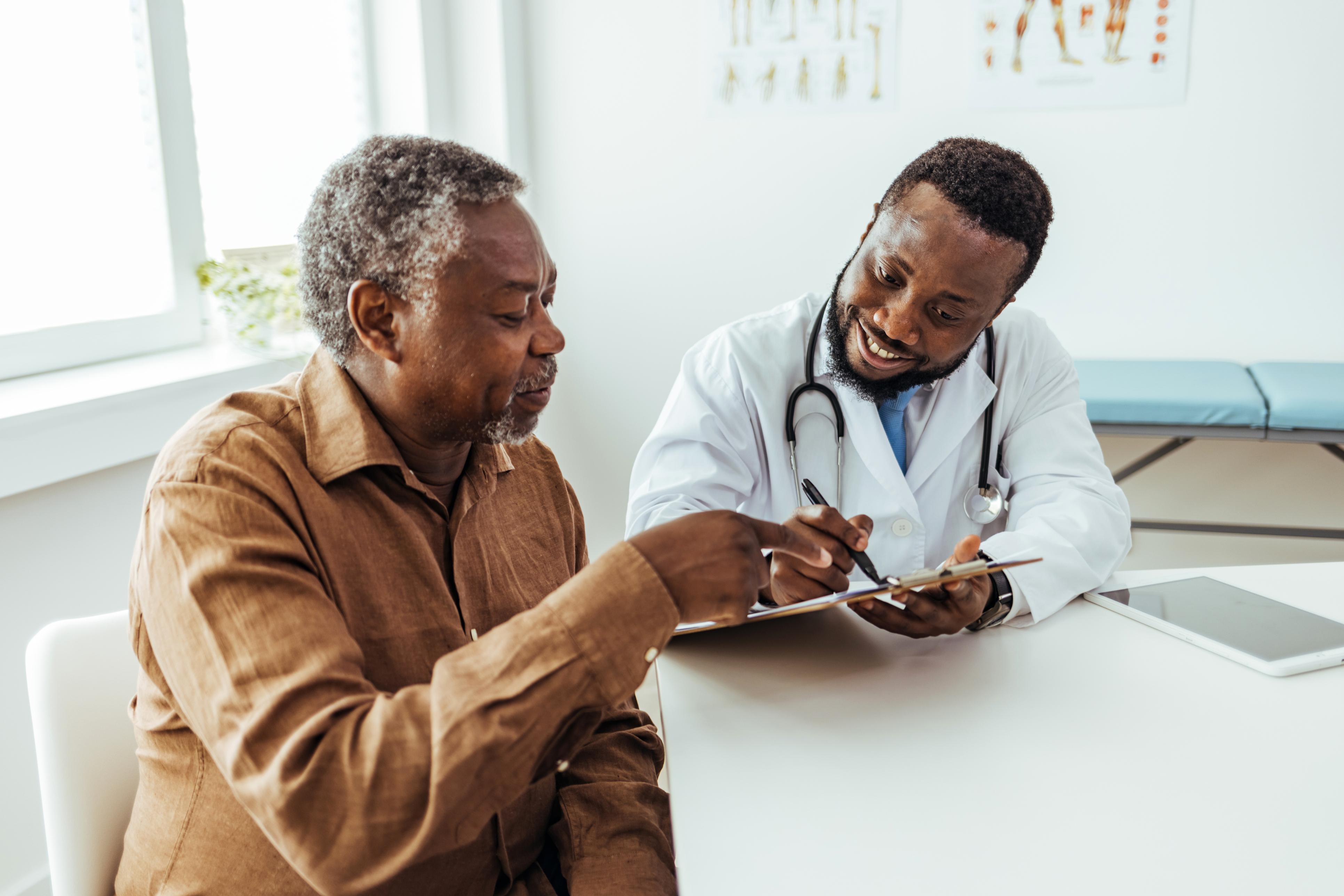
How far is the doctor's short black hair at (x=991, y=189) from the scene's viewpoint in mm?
1487

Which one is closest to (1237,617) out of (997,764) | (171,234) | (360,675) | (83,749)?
(997,764)

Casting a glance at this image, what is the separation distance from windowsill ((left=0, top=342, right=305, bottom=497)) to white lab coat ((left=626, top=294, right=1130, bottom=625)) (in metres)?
0.73

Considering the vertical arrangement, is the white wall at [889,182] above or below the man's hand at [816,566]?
above

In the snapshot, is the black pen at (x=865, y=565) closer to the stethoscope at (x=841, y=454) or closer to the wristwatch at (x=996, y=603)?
the wristwatch at (x=996, y=603)

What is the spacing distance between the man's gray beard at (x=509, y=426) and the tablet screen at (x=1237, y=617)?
0.83 m

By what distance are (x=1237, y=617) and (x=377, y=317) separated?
1113mm

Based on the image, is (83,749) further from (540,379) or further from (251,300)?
(251,300)

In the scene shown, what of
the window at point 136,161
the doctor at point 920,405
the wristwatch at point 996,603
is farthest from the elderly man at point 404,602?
the window at point 136,161

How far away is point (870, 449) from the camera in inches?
63.3

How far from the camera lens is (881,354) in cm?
157

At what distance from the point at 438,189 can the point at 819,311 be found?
0.93m


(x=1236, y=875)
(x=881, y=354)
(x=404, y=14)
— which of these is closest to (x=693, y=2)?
(x=404, y=14)

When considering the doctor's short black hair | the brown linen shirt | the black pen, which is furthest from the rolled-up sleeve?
the doctor's short black hair

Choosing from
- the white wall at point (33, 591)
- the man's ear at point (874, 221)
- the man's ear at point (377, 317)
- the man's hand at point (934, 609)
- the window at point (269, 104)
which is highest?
the window at point (269, 104)
